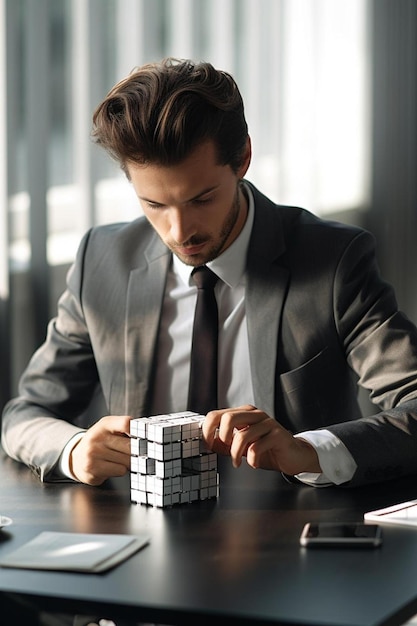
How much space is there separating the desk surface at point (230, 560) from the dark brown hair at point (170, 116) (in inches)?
26.6

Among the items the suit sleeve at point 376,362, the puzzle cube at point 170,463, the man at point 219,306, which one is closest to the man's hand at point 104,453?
the man at point 219,306

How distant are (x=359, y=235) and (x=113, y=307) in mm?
584

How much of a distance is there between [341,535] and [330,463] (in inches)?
14.2

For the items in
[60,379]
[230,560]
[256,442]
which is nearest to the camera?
[230,560]

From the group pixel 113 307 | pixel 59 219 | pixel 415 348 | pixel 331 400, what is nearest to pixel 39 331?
pixel 59 219

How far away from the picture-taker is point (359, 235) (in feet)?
8.03

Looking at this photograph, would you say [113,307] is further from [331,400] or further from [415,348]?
[415,348]

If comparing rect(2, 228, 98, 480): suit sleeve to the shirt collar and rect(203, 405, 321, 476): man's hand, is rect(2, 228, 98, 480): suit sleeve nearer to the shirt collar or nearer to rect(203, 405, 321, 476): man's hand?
the shirt collar

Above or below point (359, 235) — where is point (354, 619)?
below

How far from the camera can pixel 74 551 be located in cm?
153

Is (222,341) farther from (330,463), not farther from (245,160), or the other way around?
(330,463)

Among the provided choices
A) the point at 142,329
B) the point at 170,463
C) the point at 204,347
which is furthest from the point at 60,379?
the point at 170,463

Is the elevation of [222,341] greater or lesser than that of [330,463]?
greater

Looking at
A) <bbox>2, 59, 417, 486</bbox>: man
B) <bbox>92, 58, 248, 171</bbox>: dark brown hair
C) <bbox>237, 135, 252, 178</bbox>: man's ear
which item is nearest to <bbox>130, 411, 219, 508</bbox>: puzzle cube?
<bbox>2, 59, 417, 486</bbox>: man
